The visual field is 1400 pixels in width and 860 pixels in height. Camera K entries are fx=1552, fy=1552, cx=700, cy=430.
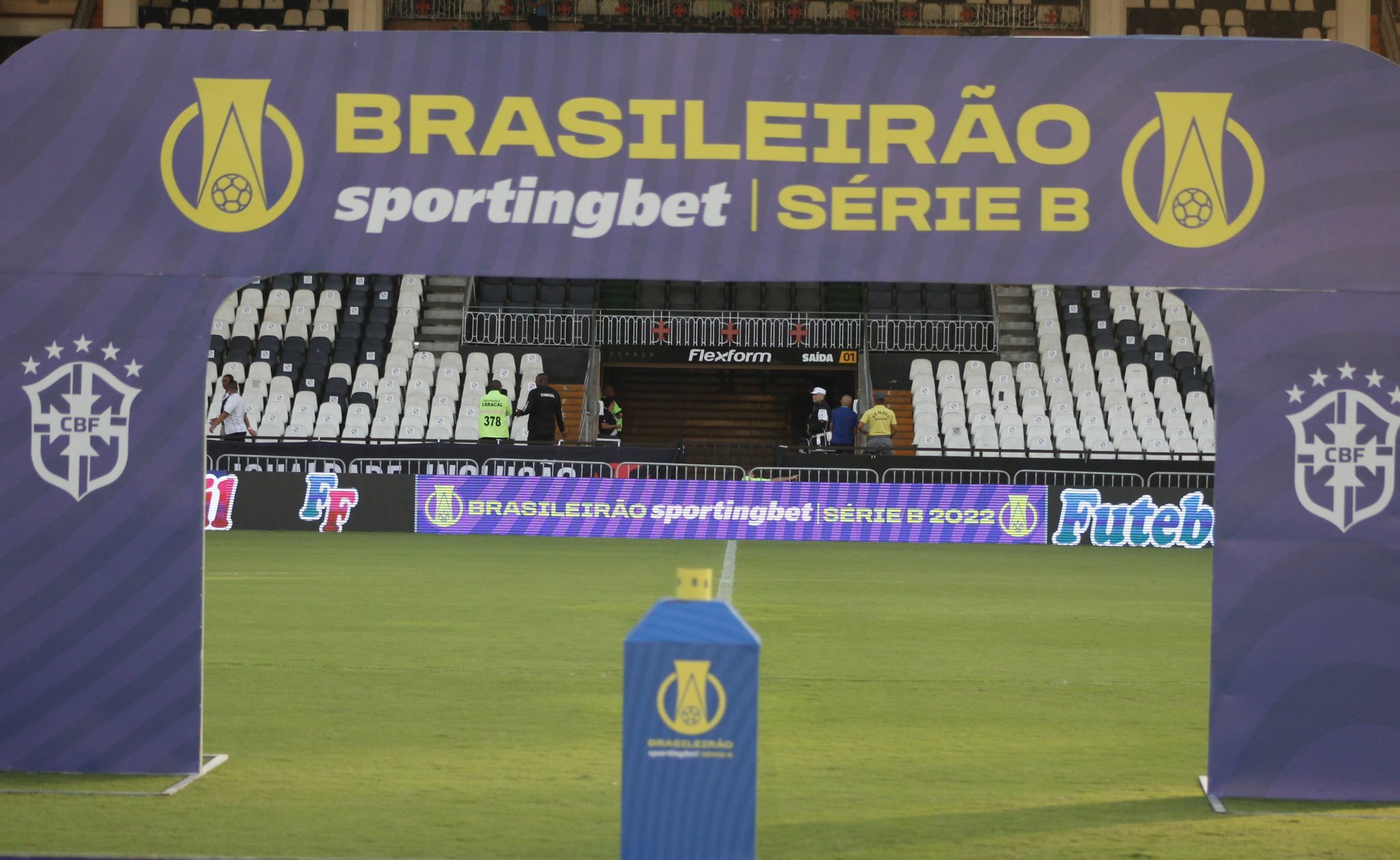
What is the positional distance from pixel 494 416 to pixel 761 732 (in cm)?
1678

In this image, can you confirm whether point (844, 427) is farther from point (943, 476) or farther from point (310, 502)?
point (310, 502)

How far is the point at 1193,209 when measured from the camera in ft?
20.7

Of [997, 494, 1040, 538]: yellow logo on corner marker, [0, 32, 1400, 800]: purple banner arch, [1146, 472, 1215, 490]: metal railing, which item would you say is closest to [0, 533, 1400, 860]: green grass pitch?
[0, 32, 1400, 800]: purple banner arch

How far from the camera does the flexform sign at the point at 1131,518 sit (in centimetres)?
2114

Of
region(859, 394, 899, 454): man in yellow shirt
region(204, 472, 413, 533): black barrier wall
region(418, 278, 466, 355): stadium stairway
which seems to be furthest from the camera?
region(418, 278, 466, 355): stadium stairway

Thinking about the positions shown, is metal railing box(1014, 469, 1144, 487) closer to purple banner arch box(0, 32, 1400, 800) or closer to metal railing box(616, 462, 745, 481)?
metal railing box(616, 462, 745, 481)

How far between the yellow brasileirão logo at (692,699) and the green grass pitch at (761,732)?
2.46ft

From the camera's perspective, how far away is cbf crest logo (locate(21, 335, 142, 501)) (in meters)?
6.43

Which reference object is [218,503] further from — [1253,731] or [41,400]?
[1253,731]

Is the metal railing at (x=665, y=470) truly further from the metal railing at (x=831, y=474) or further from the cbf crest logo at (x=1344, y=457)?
the cbf crest logo at (x=1344, y=457)

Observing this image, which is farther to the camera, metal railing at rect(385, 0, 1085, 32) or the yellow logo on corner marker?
metal railing at rect(385, 0, 1085, 32)

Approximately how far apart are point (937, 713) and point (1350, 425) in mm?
2641

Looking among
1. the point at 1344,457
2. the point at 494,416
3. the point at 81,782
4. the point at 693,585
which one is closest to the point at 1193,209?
the point at 1344,457

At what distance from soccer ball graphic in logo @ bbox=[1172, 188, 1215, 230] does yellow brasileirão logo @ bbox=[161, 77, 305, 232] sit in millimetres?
A: 3657
